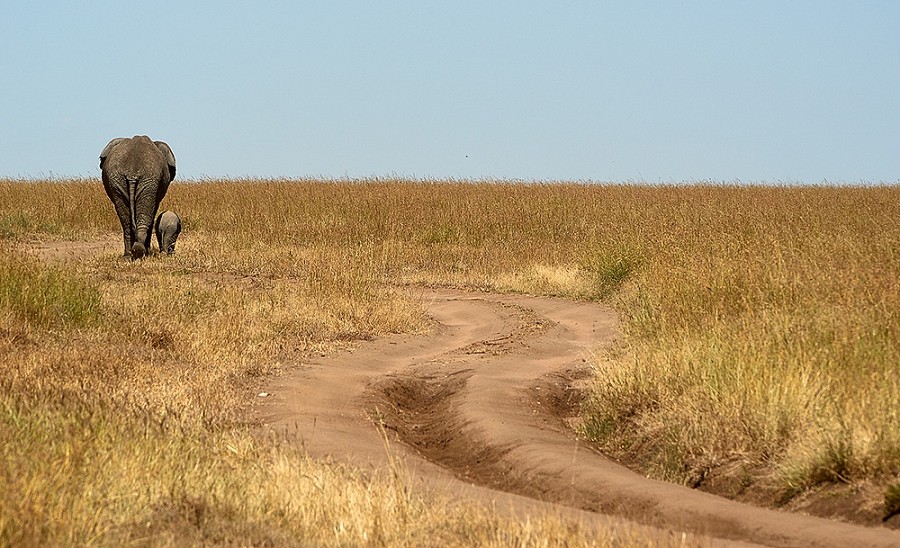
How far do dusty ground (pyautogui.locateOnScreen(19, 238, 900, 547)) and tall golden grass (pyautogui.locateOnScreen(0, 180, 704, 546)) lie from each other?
46cm

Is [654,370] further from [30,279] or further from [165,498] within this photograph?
[30,279]

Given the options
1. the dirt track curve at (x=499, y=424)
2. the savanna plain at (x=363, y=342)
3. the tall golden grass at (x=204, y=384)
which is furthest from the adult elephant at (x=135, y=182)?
the dirt track curve at (x=499, y=424)

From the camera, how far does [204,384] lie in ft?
26.0

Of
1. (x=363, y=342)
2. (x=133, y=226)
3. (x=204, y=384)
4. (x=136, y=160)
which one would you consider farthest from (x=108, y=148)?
(x=204, y=384)

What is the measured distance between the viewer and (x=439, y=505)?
15.8 feet

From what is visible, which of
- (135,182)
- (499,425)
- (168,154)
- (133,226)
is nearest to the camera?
(499,425)

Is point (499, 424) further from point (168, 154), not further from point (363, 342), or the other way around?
point (168, 154)

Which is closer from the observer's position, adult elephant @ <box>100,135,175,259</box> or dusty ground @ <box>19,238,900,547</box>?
dusty ground @ <box>19,238,900,547</box>

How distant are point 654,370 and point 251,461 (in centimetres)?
327

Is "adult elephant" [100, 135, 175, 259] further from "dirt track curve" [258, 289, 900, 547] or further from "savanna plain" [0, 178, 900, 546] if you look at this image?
"dirt track curve" [258, 289, 900, 547]

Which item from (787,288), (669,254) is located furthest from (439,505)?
(669,254)

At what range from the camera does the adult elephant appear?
15289mm

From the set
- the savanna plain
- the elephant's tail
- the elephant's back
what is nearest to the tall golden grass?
the savanna plain

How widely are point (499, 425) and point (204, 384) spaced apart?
2392 mm
